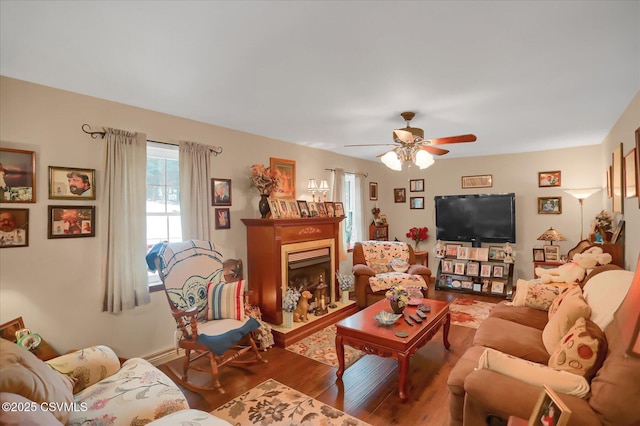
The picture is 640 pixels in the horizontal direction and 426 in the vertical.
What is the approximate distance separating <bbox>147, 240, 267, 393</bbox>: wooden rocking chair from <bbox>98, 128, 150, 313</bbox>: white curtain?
0.71 feet

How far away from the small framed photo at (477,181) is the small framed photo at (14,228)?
6326 mm

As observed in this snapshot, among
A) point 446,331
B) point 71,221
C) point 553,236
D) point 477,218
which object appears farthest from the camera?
point 477,218

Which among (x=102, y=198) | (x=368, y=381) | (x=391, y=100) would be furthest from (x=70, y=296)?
(x=391, y=100)

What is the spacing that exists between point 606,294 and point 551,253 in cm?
365

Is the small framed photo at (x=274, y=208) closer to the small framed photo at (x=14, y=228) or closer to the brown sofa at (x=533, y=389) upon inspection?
the small framed photo at (x=14, y=228)

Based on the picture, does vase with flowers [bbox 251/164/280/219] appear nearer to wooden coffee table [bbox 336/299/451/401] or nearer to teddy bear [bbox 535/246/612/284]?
wooden coffee table [bbox 336/299/451/401]

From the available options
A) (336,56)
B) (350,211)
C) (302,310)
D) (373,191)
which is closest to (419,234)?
(373,191)

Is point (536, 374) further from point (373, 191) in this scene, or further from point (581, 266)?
point (373, 191)

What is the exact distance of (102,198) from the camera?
111 inches

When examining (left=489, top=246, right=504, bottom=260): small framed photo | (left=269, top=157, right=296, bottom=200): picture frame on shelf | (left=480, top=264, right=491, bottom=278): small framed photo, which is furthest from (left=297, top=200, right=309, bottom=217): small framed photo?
(left=489, top=246, right=504, bottom=260): small framed photo

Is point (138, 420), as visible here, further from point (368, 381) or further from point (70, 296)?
point (368, 381)

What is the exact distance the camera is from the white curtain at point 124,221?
2826 mm

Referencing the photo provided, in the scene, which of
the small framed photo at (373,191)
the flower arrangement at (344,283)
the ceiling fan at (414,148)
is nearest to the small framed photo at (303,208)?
the flower arrangement at (344,283)

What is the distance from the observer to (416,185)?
661 centimetres
